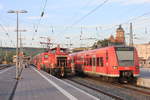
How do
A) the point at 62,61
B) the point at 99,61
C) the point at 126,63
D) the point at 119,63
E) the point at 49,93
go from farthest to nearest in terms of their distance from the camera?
the point at 62,61, the point at 99,61, the point at 126,63, the point at 119,63, the point at 49,93

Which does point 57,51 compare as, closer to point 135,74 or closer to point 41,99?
point 135,74

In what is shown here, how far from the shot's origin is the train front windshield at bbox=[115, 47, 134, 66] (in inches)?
898

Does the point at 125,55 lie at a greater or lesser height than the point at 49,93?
greater

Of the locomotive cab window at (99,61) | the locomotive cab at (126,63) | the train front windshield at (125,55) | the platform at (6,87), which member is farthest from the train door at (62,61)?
the train front windshield at (125,55)

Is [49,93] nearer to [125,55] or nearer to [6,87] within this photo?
[6,87]

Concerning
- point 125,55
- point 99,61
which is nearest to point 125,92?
point 125,55

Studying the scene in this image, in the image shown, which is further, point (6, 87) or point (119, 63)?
point (119, 63)

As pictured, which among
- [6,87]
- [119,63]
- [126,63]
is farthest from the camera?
[126,63]

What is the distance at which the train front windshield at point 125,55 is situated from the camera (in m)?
22.8

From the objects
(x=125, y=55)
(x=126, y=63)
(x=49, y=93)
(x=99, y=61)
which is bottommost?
(x=49, y=93)

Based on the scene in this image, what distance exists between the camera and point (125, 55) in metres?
23.1

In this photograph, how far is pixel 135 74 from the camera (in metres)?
22.7

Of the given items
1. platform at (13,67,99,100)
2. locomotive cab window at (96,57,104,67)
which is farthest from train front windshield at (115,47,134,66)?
platform at (13,67,99,100)

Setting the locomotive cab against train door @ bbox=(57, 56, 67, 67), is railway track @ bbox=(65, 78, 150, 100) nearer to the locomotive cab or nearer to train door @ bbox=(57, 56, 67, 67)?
the locomotive cab
